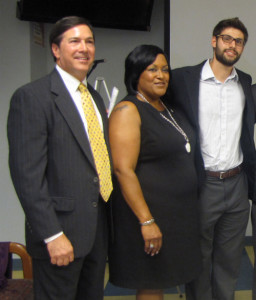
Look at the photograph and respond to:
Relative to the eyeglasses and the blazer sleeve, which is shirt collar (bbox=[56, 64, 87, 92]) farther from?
the eyeglasses

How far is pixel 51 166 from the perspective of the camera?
1.41 m

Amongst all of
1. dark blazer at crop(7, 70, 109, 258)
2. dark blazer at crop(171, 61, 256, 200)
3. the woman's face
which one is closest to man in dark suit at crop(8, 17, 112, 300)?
dark blazer at crop(7, 70, 109, 258)

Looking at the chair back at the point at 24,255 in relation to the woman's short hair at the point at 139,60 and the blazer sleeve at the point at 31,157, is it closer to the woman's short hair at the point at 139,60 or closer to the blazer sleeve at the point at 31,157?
the blazer sleeve at the point at 31,157

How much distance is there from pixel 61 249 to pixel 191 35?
220 centimetres

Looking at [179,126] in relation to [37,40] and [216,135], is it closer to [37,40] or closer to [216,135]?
[216,135]

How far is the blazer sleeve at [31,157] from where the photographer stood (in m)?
1.33

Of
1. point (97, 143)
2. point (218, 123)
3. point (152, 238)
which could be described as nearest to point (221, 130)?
point (218, 123)

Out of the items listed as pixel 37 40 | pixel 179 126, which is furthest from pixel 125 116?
pixel 37 40

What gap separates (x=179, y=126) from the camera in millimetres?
1895

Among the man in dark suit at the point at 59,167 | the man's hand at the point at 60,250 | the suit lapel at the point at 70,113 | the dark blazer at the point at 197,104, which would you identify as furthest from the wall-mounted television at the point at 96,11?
the man's hand at the point at 60,250

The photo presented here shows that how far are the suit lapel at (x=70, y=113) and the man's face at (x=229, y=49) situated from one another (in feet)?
3.03

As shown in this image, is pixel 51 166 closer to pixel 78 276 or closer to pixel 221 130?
pixel 78 276

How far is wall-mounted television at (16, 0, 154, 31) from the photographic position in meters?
3.09

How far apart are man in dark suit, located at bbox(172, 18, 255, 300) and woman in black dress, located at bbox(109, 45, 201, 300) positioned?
7.4 inches
